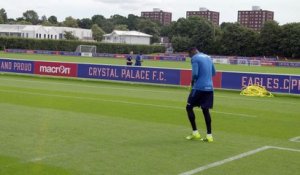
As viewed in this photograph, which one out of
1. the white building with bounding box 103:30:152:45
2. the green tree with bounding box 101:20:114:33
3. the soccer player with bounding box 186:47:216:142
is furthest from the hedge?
the green tree with bounding box 101:20:114:33

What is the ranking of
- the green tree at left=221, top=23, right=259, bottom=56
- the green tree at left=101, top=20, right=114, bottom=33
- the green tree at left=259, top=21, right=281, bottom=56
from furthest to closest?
the green tree at left=101, top=20, right=114, bottom=33 → the green tree at left=221, top=23, right=259, bottom=56 → the green tree at left=259, top=21, right=281, bottom=56

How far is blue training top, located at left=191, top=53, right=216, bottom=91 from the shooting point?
1022 centimetres

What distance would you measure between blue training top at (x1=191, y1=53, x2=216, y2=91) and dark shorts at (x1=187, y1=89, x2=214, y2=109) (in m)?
0.10

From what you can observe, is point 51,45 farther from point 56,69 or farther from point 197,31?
point 56,69

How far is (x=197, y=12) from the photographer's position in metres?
186

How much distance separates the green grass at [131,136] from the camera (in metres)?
7.98

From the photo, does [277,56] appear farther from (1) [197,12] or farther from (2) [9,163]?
(1) [197,12]

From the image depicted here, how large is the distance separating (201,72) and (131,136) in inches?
81.8

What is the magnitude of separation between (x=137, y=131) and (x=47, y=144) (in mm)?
2610

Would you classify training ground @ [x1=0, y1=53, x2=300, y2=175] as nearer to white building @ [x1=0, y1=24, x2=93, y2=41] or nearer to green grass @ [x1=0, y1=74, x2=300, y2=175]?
green grass @ [x1=0, y1=74, x2=300, y2=175]

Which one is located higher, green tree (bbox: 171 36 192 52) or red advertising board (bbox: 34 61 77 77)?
green tree (bbox: 171 36 192 52)

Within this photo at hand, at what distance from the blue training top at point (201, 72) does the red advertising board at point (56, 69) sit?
19792mm

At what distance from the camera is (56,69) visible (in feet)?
98.3

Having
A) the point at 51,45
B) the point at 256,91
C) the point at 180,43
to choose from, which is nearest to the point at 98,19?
the point at 180,43
